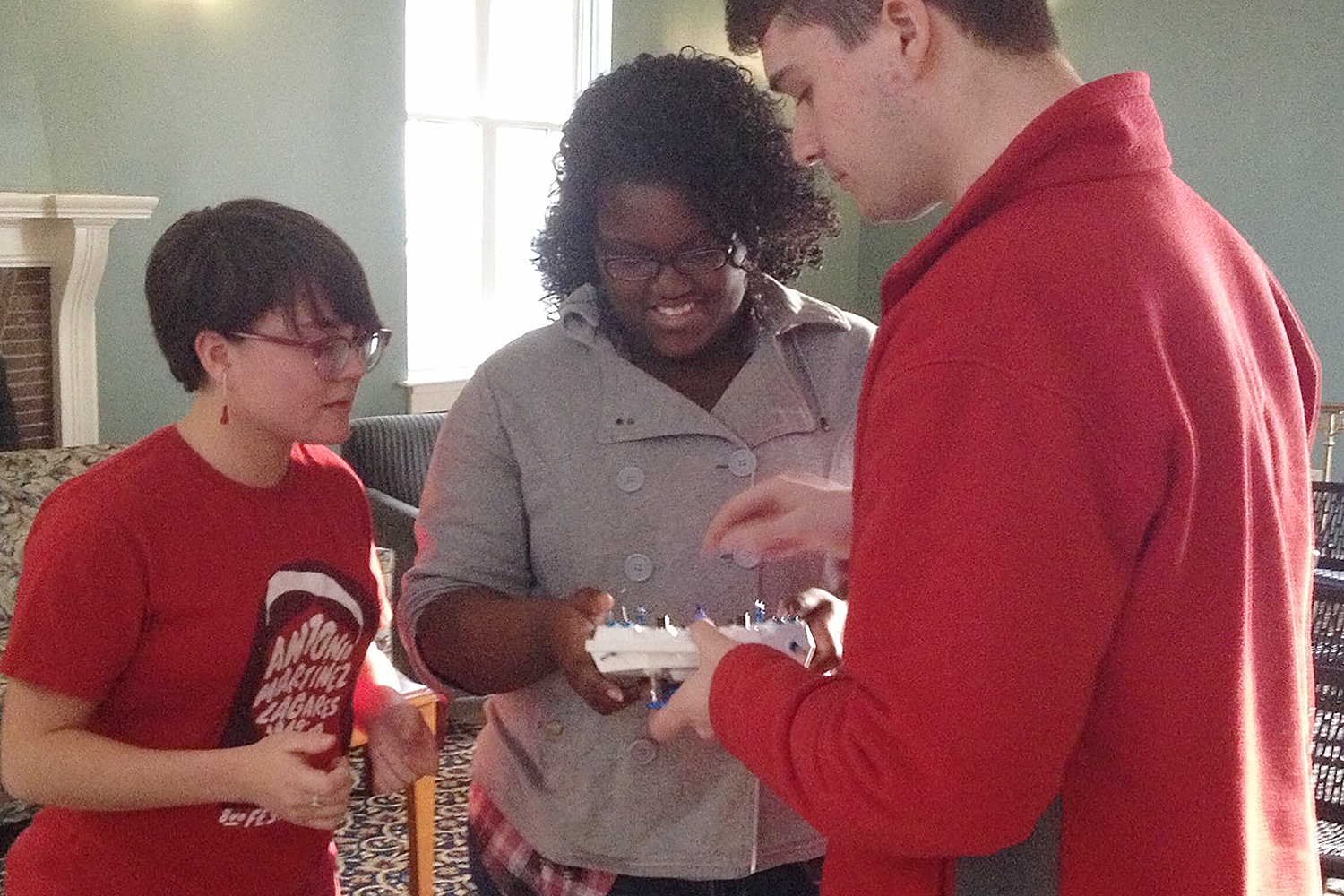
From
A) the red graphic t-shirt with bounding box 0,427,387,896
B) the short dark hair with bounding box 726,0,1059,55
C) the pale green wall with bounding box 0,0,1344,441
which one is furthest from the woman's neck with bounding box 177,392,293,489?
the pale green wall with bounding box 0,0,1344,441

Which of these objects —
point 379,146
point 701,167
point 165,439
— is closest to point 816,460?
point 701,167

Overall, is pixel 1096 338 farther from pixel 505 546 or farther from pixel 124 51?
pixel 124 51

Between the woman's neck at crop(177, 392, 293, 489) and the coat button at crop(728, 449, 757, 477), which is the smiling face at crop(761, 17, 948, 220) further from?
the woman's neck at crop(177, 392, 293, 489)

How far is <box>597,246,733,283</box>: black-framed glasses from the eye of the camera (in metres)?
1.17

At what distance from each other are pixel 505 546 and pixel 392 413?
3.47 metres

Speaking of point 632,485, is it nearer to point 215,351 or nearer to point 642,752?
point 642,752

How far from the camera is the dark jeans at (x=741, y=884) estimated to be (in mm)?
1109

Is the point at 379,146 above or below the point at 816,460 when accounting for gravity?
above

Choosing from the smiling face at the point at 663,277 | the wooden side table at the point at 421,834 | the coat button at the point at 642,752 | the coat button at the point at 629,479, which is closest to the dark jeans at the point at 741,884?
the coat button at the point at 642,752

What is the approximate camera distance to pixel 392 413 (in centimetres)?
450

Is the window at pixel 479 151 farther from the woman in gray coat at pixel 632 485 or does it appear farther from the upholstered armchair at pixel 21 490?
the woman in gray coat at pixel 632 485

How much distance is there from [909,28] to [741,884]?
0.78 meters

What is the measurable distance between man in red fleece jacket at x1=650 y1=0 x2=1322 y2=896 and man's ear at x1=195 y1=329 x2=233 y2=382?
0.64m

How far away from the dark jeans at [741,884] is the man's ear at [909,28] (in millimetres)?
747
